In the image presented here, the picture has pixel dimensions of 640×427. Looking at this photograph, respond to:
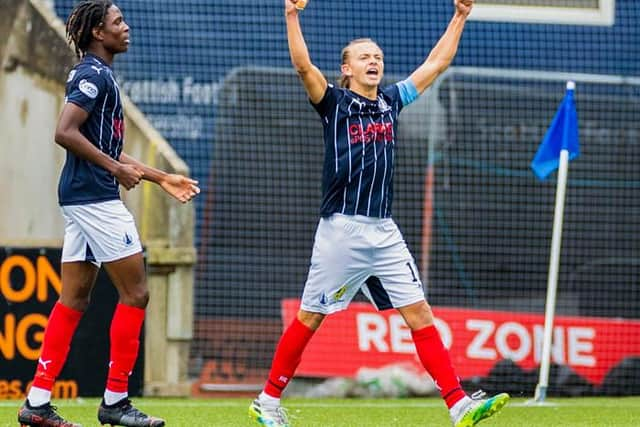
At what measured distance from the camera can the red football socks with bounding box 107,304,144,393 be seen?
24.8 ft

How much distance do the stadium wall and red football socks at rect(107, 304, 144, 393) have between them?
3948mm

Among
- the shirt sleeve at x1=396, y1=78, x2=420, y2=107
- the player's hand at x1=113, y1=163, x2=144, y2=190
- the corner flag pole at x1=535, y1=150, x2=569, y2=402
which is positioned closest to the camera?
the player's hand at x1=113, y1=163, x2=144, y2=190

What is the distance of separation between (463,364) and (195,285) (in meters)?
2.31

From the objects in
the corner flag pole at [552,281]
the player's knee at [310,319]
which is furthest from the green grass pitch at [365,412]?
the player's knee at [310,319]

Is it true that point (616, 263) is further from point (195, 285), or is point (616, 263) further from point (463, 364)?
point (195, 285)

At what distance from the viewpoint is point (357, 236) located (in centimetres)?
786

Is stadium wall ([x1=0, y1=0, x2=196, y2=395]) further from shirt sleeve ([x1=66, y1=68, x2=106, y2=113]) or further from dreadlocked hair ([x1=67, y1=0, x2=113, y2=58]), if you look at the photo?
shirt sleeve ([x1=66, y1=68, x2=106, y2=113])

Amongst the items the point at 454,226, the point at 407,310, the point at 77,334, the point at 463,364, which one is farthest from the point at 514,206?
the point at 407,310

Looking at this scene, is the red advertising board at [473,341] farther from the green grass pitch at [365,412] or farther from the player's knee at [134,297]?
the player's knee at [134,297]

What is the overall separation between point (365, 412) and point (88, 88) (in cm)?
342

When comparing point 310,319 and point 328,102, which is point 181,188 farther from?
point 310,319

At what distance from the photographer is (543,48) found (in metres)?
14.2

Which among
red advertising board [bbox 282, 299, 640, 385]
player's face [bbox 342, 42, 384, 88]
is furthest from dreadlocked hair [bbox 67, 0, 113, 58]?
red advertising board [bbox 282, 299, 640, 385]

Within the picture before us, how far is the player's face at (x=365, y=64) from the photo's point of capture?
799 cm
